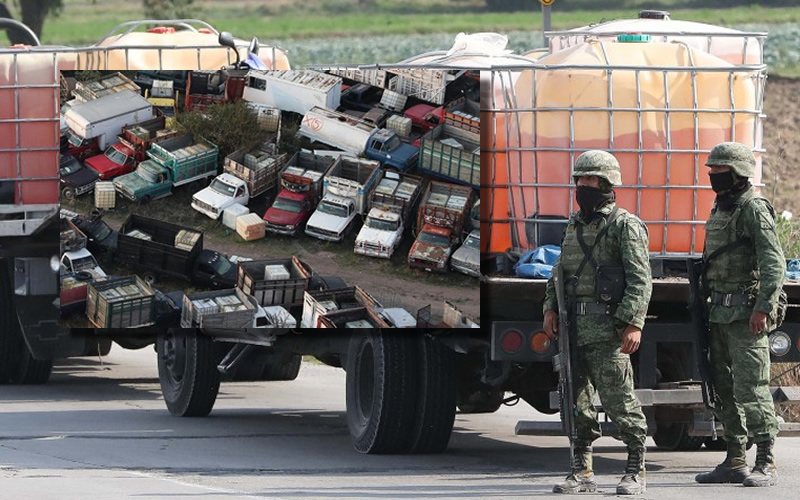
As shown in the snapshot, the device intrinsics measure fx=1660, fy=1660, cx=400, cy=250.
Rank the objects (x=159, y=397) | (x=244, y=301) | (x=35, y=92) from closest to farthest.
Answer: (x=244, y=301), (x=35, y=92), (x=159, y=397)

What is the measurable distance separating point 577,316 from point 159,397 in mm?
6280

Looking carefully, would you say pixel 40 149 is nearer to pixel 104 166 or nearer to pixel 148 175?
pixel 104 166

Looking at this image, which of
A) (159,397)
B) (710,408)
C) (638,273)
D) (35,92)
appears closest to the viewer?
(638,273)

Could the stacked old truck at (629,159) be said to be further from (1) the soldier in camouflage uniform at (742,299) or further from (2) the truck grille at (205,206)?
(2) the truck grille at (205,206)

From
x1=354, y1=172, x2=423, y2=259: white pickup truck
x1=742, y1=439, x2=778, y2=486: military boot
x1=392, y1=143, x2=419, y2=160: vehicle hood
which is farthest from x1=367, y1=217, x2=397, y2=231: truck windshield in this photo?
x1=742, y1=439, x2=778, y2=486: military boot

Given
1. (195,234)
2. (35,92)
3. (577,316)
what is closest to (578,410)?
(577,316)

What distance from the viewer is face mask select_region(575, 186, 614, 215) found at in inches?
338

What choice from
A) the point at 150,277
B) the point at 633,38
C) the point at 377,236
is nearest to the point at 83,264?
the point at 150,277

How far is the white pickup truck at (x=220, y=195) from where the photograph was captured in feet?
31.8

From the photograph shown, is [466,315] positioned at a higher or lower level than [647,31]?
lower

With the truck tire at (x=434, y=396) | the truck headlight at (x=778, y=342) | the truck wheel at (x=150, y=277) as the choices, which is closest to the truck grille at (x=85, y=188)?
the truck wheel at (x=150, y=277)

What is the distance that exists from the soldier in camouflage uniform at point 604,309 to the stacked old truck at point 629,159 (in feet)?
1.35

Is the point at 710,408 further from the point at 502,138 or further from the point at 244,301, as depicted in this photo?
the point at 244,301

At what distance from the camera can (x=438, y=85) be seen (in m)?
9.24
